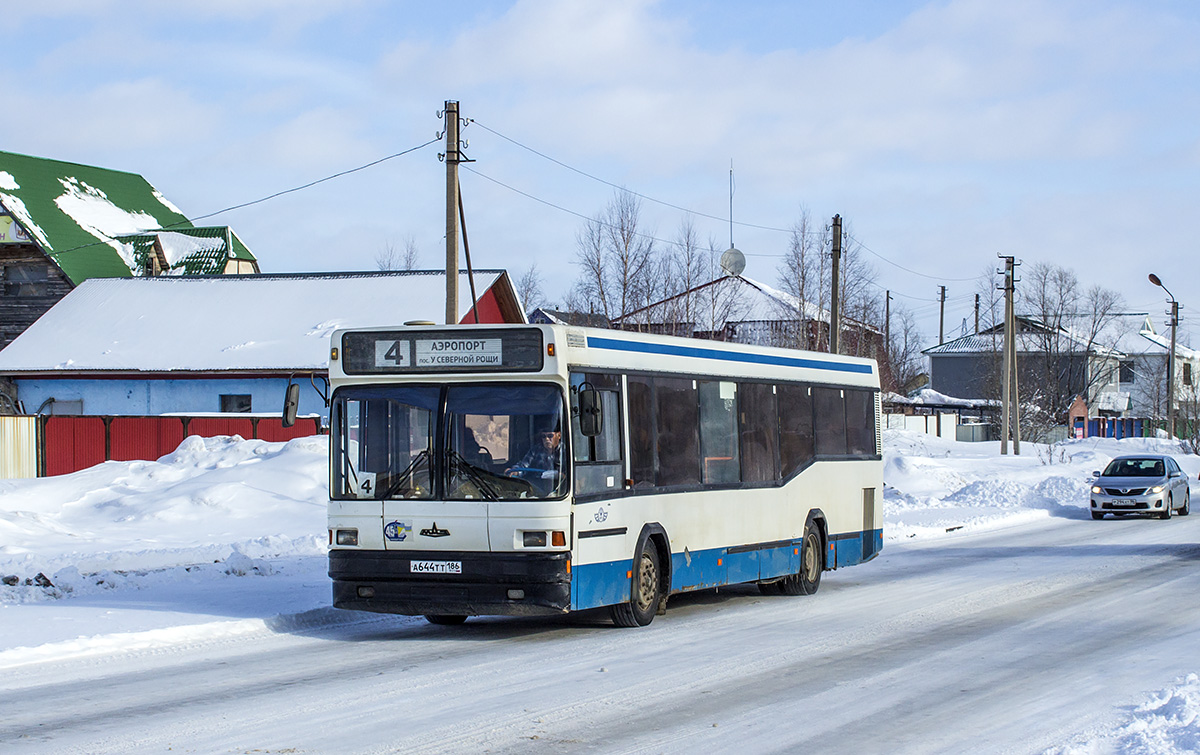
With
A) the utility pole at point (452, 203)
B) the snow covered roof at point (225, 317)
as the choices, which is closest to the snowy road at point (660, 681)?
the utility pole at point (452, 203)

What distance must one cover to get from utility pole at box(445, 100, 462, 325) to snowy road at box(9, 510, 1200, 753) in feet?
33.1

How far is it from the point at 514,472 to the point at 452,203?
13.6 m

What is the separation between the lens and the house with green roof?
54.0 metres

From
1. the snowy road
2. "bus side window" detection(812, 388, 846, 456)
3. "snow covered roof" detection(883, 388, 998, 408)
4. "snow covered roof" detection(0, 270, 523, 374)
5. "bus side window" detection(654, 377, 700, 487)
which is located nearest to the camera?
the snowy road

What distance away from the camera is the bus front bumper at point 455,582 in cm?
1183

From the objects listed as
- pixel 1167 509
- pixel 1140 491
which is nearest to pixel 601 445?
pixel 1140 491

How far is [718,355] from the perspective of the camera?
14.8 meters

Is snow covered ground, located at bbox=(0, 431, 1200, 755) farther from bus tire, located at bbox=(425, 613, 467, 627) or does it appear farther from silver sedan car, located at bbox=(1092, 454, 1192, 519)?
silver sedan car, located at bbox=(1092, 454, 1192, 519)

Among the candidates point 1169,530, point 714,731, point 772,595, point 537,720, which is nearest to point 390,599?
point 537,720

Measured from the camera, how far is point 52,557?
18.1 meters

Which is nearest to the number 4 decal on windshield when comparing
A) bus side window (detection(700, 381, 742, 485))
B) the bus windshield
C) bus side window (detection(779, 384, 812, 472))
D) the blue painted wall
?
the bus windshield

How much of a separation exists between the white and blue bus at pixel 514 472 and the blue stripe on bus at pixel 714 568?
3 centimetres

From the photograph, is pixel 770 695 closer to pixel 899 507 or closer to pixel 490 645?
pixel 490 645

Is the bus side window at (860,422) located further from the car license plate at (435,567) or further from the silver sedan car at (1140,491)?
the silver sedan car at (1140,491)
